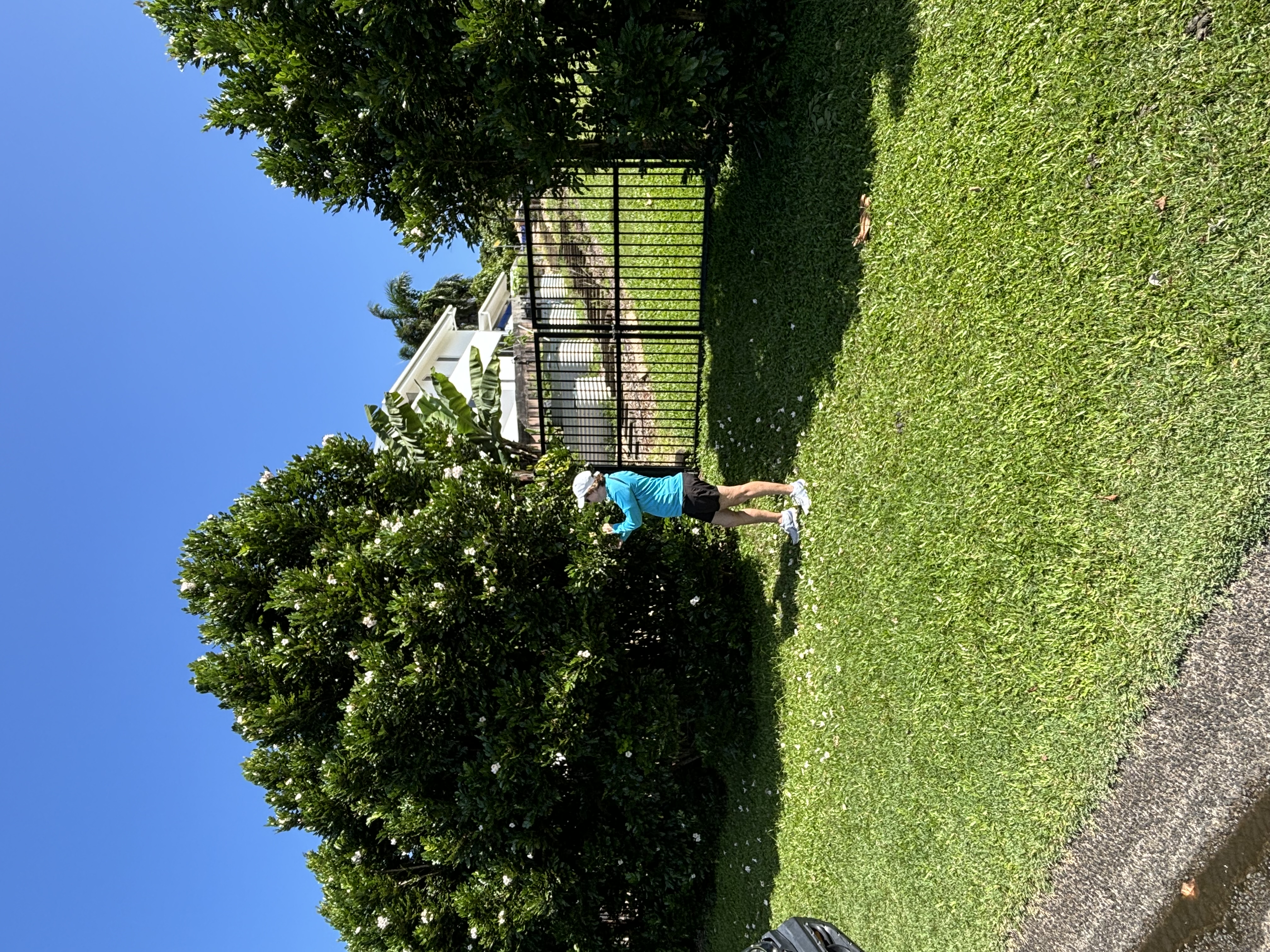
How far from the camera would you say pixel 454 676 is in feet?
20.7

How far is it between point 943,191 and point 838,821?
205 inches

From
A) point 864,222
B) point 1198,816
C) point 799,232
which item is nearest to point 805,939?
point 1198,816

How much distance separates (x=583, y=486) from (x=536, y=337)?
9.45 ft

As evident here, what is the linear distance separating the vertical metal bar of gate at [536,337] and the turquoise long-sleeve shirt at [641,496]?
8.38 feet

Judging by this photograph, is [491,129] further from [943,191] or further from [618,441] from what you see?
[618,441]

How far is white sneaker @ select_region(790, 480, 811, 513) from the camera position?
23.4 ft

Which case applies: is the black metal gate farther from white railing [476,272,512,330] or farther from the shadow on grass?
white railing [476,272,512,330]

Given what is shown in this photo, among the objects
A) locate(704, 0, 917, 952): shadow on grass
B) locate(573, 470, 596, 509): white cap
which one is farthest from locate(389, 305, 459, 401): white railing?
locate(573, 470, 596, 509): white cap

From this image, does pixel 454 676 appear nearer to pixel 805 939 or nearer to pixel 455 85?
pixel 805 939

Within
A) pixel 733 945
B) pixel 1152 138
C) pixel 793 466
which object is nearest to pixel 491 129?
pixel 793 466

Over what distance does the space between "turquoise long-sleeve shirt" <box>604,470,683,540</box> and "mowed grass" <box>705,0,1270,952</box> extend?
4.31 ft

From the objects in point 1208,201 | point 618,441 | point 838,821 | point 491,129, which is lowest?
point 838,821

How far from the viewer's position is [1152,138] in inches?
160

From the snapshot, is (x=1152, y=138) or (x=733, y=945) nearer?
(x=1152, y=138)
